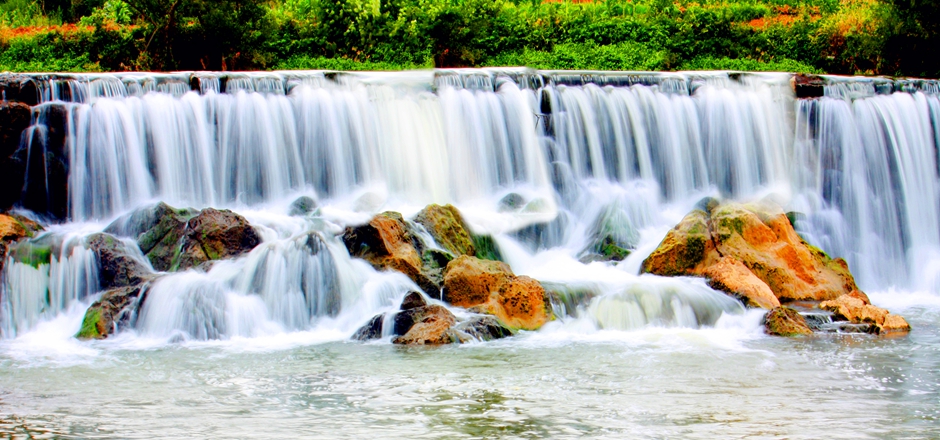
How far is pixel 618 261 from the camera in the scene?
1512 centimetres

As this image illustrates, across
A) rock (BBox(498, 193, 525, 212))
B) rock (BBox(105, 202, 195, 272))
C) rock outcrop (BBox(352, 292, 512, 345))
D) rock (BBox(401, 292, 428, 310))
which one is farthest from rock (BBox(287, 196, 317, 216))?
rock outcrop (BBox(352, 292, 512, 345))

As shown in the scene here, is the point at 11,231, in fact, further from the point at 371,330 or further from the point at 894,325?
the point at 894,325

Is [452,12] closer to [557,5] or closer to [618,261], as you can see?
[557,5]

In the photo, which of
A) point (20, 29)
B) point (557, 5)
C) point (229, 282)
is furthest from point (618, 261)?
point (20, 29)

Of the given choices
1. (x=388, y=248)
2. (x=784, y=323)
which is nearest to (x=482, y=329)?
(x=388, y=248)

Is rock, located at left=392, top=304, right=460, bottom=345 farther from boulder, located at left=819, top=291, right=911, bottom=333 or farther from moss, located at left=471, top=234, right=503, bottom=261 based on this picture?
boulder, located at left=819, top=291, right=911, bottom=333

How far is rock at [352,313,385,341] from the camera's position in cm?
1152

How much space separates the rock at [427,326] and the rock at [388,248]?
1.16 meters

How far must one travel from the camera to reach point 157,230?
1366 centimetres

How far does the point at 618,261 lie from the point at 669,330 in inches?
128

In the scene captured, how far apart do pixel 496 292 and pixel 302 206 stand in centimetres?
480

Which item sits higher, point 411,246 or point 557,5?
point 557,5

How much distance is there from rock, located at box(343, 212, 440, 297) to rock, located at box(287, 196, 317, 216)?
8.13 ft

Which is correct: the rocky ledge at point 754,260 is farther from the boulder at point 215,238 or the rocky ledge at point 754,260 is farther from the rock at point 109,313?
the rock at point 109,313
